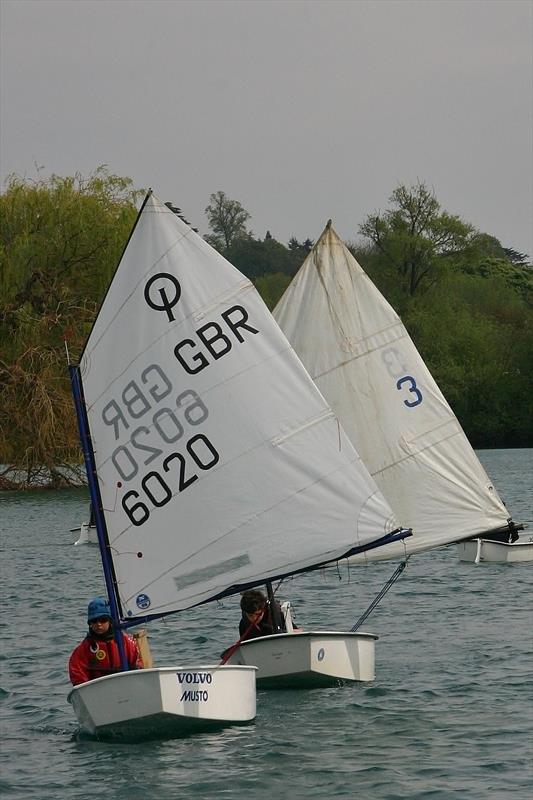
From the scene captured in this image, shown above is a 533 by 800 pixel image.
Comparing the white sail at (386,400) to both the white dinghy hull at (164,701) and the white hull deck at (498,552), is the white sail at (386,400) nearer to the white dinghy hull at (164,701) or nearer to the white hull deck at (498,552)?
the white dinghy hull at (164,701)

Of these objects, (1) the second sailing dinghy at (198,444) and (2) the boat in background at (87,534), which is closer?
(1) the second sailing dinghy at (198,444)

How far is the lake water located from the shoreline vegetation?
542 centimetres

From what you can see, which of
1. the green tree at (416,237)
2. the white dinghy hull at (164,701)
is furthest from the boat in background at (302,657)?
the green tree at (416,237)

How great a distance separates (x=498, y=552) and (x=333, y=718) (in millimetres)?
15929

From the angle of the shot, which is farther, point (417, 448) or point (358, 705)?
point (417, 448)

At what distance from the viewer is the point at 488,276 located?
112812 millimetres

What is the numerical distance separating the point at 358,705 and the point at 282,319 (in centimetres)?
626

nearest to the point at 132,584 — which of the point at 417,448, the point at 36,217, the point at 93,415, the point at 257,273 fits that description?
the point at 93,415

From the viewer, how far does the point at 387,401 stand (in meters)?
19.6

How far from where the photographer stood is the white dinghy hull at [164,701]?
12969 millimetres

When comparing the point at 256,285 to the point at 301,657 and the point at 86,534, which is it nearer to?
the point at 86,534

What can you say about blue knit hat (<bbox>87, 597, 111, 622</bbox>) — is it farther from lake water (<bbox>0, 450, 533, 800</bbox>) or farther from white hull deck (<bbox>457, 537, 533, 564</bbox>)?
white hull deck (<bbox>457, 537, 533, 564</bbox>)

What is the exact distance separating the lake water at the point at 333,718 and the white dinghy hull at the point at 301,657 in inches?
7.6

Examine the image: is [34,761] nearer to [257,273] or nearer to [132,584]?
[132,584]
